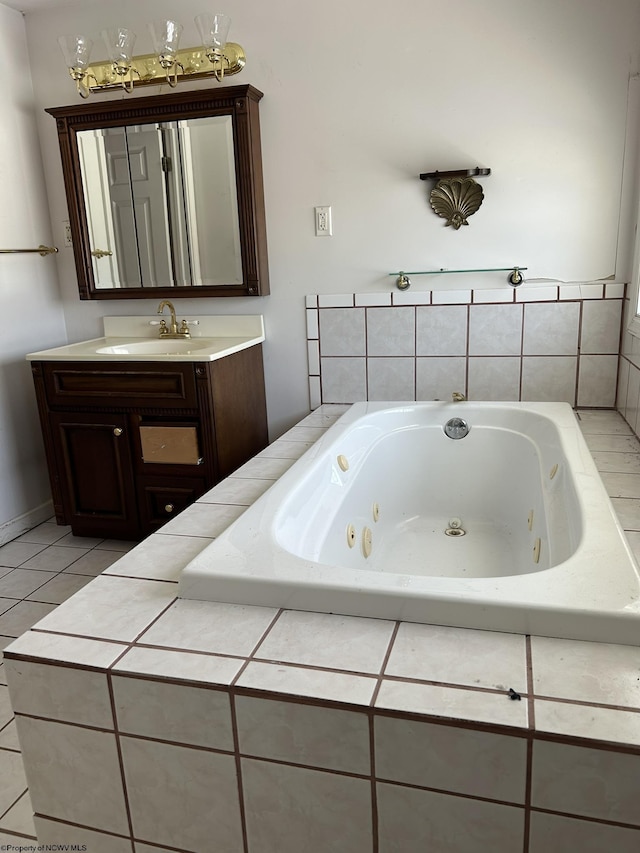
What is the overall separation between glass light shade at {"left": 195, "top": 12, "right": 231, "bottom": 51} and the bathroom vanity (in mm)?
984

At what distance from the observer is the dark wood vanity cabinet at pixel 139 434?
A: 2.33 metres

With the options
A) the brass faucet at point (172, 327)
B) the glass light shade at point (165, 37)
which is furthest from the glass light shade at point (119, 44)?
the brass faucet at point (172, 327)

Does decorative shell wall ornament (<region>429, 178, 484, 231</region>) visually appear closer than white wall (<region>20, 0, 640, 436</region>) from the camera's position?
No

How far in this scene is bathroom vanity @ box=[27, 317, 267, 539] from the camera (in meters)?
2.33

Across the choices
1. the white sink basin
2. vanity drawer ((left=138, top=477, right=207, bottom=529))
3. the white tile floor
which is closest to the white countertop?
the white sink basin

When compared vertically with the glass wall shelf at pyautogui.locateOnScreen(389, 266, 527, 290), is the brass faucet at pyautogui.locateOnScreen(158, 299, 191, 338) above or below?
below

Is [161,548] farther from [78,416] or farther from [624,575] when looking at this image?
[78,416]

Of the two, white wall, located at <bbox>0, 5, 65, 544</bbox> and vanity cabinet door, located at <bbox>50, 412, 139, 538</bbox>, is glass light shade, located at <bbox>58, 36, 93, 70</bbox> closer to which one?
white wall, located at <bbox>0, 5, 65, 544</bbox>

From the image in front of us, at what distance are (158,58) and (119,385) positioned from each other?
1.22 m

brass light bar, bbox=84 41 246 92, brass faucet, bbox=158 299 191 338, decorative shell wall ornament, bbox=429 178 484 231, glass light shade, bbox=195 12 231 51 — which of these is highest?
glass light shade, bbox=195 12 231 51

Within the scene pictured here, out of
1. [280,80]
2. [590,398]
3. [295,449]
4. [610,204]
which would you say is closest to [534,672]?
[295,449]

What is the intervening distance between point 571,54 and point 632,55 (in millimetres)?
191

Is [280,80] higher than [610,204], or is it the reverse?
[280,80]

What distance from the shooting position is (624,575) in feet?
3.59
